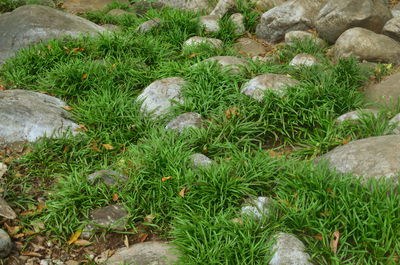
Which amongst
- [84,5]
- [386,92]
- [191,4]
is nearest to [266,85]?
[386,92]

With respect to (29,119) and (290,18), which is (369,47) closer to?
(290,18)

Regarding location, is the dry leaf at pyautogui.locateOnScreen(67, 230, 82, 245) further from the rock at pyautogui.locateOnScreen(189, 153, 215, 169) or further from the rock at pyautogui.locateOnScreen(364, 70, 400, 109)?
the rock at pyautogui.locateOnScreen(364, 70, 400, 109)

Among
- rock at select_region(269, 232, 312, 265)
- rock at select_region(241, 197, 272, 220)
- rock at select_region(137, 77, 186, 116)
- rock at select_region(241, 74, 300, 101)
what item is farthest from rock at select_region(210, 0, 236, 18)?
rock at select_region(269, 232, 312, 265)

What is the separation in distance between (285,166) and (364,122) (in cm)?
96

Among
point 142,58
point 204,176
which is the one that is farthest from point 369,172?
point 142,58

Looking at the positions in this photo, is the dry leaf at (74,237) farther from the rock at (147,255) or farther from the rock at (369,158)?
the rock at (369,158)

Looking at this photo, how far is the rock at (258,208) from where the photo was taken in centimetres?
316

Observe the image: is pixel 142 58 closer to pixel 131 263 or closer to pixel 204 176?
pixel 204 176

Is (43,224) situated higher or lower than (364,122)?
lower

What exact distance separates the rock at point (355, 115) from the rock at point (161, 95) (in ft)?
5.47

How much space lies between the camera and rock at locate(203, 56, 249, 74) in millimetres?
5094

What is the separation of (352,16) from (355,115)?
185 centimetres

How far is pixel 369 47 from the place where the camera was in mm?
5137

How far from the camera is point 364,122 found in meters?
4.04
